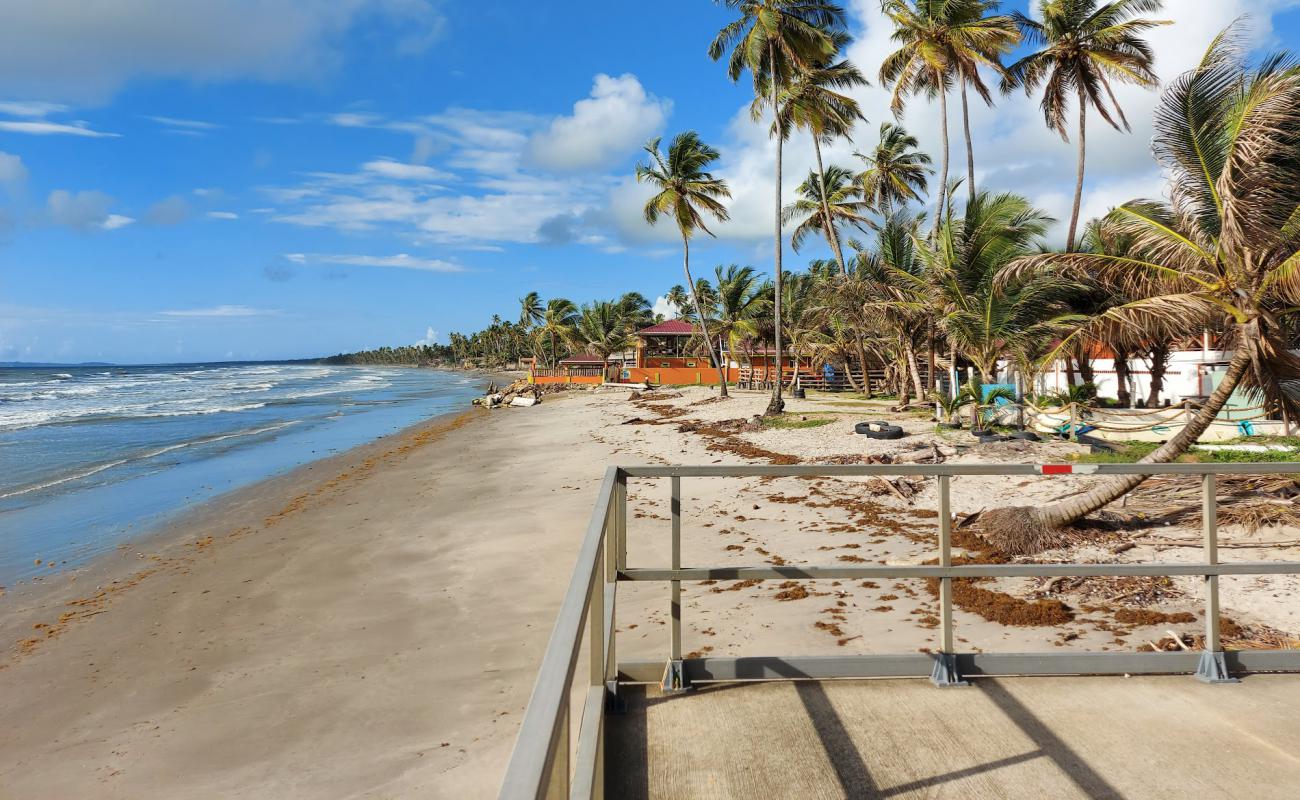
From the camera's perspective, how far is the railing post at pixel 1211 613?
3324mm

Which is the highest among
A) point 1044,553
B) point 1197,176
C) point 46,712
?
point 1197,176

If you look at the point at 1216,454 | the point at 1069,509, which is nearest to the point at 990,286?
the point at 1216,454

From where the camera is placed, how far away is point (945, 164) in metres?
23.2

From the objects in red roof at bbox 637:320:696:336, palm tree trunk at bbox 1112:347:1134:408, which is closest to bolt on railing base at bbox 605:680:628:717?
palm tree trunk at bbox 1112:347:1134:408

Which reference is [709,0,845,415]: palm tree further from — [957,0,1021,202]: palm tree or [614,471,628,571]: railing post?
[614,471,628,571]: railing post

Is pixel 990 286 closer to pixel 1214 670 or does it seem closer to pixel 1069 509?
pixel 1069 509

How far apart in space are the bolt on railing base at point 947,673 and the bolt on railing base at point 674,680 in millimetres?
1215

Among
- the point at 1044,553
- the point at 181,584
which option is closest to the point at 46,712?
the point at 181,584

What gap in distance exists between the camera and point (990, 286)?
15359 mm

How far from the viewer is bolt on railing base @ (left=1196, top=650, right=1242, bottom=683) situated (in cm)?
340

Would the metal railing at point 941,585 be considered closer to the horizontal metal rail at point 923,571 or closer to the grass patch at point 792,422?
the horizontal metal rail at point 923,571

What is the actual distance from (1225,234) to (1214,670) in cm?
495

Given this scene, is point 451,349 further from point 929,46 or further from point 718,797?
point 718,797

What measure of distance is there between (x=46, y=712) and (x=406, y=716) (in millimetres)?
3267
